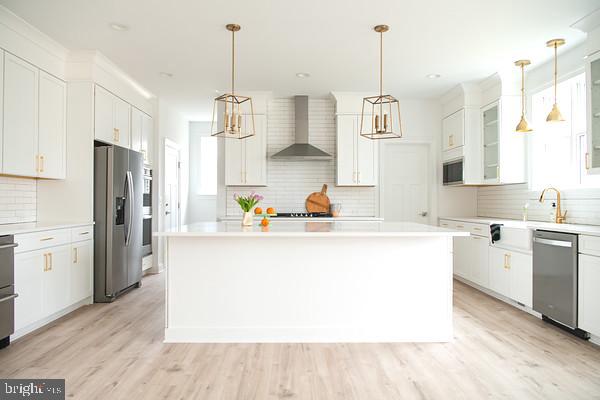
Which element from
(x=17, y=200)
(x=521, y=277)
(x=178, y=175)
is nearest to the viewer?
(x=17, y=200)

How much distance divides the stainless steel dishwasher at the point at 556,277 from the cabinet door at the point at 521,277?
0.10m

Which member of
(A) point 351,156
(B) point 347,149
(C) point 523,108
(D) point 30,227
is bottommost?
(D) point 30,227

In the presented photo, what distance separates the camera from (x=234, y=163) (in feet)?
20.0

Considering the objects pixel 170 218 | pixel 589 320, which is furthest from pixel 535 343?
pixel 170 218

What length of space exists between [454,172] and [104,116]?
4685 mm

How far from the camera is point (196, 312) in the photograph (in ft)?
11.0

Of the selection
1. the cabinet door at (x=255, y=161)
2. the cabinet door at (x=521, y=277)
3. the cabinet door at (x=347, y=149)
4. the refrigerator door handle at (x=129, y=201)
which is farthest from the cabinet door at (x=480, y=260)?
the refrigerator door handle at (x=129, y=201)

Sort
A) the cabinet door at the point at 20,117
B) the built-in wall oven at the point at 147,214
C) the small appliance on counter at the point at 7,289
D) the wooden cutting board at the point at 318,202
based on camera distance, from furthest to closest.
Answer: the wooden cutting board at the point at 318,202, the built-in wall oven at the point at 147,214, the cabinet door at the point at 20,117, the small appliance on counter at the point at 7,289

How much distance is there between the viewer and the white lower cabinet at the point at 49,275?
341 centimetres

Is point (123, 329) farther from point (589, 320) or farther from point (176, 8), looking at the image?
point (589, 320)

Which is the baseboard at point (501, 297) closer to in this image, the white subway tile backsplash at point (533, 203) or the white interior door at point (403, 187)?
the white subway tile backsplash at point (533, 203)

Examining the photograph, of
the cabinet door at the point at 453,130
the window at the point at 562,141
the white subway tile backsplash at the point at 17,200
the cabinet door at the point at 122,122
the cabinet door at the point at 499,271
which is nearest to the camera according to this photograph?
the white subway tile backsplash at the point at 17,200

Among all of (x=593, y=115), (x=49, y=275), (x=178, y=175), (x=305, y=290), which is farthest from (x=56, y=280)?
(x=593, y=115)

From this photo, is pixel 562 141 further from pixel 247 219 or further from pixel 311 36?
pixel 247 219
